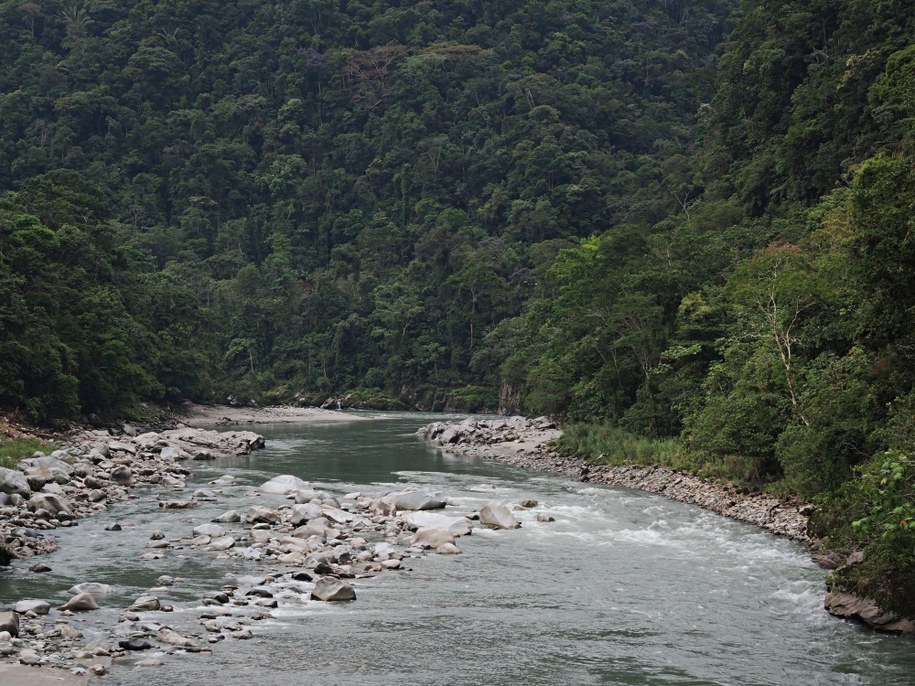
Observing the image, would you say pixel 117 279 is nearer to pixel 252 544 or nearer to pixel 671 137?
pixel 252 544

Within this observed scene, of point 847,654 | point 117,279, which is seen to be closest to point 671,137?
point 117,279

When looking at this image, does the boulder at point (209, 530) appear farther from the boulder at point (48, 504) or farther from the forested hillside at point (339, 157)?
the forested hillside at point (339, 157)

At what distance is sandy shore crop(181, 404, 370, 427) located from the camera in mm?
63844

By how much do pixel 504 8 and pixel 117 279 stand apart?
101132 mm

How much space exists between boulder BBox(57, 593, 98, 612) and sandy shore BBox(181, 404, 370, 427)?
46.6 m

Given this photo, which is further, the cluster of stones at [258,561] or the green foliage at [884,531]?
the cluster of stones at [258,561]

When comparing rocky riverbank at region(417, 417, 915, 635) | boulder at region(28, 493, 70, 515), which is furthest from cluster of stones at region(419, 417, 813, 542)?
boulder at region(28, 493, 70, 515)

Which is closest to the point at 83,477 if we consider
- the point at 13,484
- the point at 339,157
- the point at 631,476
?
the point at 13,484

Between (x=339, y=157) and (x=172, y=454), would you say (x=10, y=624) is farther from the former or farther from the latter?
(x=339, y=157)

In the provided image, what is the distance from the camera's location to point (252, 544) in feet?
64.8

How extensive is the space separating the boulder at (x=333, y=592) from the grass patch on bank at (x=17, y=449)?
15.1 metres

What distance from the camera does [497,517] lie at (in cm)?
2323

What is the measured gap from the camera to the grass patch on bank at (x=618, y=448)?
104 ft

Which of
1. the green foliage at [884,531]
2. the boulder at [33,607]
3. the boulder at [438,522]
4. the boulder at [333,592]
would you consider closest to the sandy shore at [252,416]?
the boulder at [438,522]
